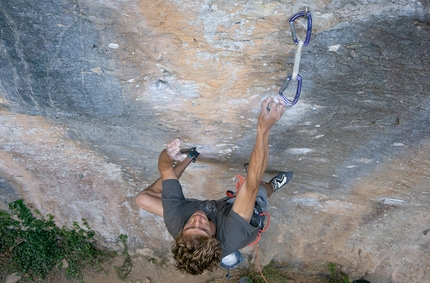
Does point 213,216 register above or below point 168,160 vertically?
below

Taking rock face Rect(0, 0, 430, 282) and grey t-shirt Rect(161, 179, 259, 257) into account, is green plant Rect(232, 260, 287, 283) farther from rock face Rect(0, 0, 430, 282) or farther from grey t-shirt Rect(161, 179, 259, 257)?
grey t-shirt Rect(161, 179, 259, 257)

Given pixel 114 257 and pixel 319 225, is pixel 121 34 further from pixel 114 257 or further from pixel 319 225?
pixel 114 257

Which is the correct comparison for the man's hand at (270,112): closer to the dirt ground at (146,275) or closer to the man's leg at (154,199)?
the man's leg at (154,199)

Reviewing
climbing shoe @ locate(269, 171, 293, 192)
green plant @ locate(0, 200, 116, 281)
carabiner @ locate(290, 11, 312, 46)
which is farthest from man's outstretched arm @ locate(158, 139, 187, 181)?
green plant @ locate(0, 200, 116, 281)

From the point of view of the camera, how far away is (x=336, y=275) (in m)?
4.15

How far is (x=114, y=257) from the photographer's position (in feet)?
14.8

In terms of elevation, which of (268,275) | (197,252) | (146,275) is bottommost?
(146,275)

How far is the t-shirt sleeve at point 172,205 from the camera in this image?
2.19 m

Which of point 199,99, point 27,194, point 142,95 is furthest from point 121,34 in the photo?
point 27,194

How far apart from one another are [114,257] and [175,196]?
2.65 meters

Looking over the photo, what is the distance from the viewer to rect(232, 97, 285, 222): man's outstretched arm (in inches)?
73.9

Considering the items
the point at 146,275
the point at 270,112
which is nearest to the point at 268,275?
the point at 146,275

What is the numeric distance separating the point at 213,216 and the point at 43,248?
296 centimetres

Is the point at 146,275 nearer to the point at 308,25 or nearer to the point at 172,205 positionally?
the point at 172,205
